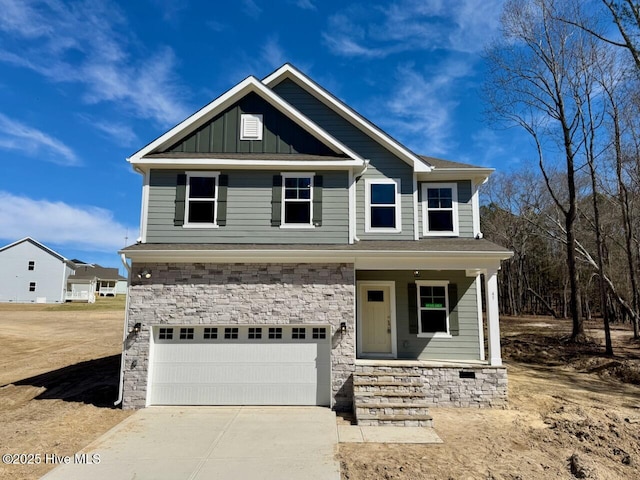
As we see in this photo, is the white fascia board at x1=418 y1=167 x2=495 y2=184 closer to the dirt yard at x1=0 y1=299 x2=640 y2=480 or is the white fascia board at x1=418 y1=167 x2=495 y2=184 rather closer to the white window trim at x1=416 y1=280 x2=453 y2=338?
the white window trim at x1=416 y1=280 x2=453 y2=338

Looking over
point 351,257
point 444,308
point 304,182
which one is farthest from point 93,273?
point 444,308

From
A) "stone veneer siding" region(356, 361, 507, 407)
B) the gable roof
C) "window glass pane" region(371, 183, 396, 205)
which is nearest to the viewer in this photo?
"stone veneer siding" region(356, 361, 507, 407)

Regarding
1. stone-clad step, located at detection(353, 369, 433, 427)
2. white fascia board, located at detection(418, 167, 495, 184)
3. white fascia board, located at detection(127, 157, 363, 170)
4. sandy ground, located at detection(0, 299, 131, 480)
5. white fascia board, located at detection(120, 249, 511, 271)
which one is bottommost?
sandy ground, located at detection(0, 299, 131, 480)

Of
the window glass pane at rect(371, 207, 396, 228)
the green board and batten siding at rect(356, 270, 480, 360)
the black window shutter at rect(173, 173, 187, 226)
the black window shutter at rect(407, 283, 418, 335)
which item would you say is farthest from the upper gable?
the black window shutter at rect(407, 283, 418, 335)

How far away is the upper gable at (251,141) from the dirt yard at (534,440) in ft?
24.0

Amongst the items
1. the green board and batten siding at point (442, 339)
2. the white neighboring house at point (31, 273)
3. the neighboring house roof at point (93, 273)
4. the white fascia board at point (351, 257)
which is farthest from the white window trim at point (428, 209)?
the neighboring house roof at point (93, 273)

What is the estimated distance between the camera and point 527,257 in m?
38.5

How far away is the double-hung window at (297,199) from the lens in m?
10.4

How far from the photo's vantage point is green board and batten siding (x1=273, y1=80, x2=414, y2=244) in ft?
37.8

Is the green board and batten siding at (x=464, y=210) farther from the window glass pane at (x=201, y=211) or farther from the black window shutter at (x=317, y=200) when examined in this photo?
the window glass pane at (x=201, y=211)

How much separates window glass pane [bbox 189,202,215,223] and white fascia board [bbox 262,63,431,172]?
14.6ft

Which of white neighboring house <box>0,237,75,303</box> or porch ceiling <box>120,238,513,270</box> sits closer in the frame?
porch ceiling <box>120,238,513,270</box>

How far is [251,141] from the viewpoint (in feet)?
35.6

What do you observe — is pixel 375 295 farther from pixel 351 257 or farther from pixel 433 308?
pixel 351 257
